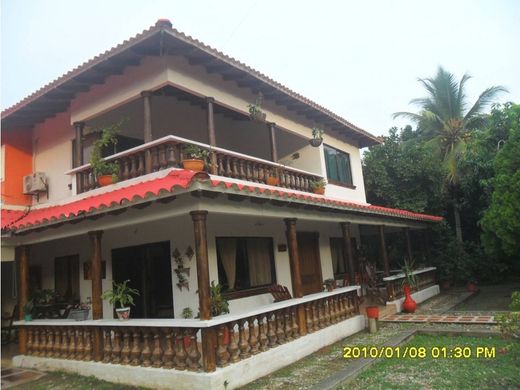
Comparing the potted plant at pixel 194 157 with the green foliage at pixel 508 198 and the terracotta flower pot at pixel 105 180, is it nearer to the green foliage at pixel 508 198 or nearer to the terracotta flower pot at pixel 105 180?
the terracotta flower pot at pixel 105 180

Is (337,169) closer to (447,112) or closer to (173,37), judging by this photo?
(173,37)

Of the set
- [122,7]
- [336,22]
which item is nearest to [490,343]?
[336,22]

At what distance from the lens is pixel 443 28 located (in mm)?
8789

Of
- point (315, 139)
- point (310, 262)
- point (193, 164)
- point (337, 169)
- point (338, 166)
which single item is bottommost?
point (310, 262)

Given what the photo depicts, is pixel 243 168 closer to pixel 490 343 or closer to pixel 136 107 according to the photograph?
pixel 136 107

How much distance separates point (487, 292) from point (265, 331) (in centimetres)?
1180

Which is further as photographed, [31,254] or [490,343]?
[31,254]

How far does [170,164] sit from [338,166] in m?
8.05

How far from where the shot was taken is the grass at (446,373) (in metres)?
5.67

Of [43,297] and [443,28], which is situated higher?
[443,28]

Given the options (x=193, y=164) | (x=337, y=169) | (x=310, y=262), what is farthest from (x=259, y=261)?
(x=337, y=169)

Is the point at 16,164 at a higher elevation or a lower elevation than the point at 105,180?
higher

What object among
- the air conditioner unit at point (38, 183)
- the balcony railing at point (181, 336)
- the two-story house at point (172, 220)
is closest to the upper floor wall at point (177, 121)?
the two-story house at point (172, 220)

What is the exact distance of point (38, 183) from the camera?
1124cm
